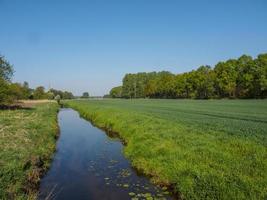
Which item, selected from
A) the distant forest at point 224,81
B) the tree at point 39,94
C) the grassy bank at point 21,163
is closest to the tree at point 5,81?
the grassy bank at point 21,163

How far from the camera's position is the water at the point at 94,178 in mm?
10695

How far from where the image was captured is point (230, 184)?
873 centimetres

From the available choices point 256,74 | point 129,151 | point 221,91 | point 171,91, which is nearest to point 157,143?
point 129,151

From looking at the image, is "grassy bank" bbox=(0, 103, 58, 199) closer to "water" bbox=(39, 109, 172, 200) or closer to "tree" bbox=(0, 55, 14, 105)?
"water" bbox=(39, 109, 172, 200)

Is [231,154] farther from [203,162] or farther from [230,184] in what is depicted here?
[230,184]

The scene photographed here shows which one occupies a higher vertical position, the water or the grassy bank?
the grassy bank

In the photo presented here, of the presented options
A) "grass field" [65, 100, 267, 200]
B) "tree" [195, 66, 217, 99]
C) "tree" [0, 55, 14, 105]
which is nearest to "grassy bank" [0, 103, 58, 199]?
"grass field" [65, 100, 267, 200]

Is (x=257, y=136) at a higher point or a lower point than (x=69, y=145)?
higher

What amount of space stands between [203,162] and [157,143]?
4481 millimetres

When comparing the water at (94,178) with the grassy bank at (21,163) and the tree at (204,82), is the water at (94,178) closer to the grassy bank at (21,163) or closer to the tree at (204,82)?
the grassy bank at (21,163)

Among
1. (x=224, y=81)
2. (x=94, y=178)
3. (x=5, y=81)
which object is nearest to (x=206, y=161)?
(x=94, y=178)

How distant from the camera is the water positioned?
421 inches

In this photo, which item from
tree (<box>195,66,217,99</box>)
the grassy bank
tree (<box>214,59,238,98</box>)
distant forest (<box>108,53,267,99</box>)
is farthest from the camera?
tree (<box>195,66,217,99</box>)

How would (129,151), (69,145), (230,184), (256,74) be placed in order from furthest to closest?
(256,74), (69,145), (129,151), (230,184)
